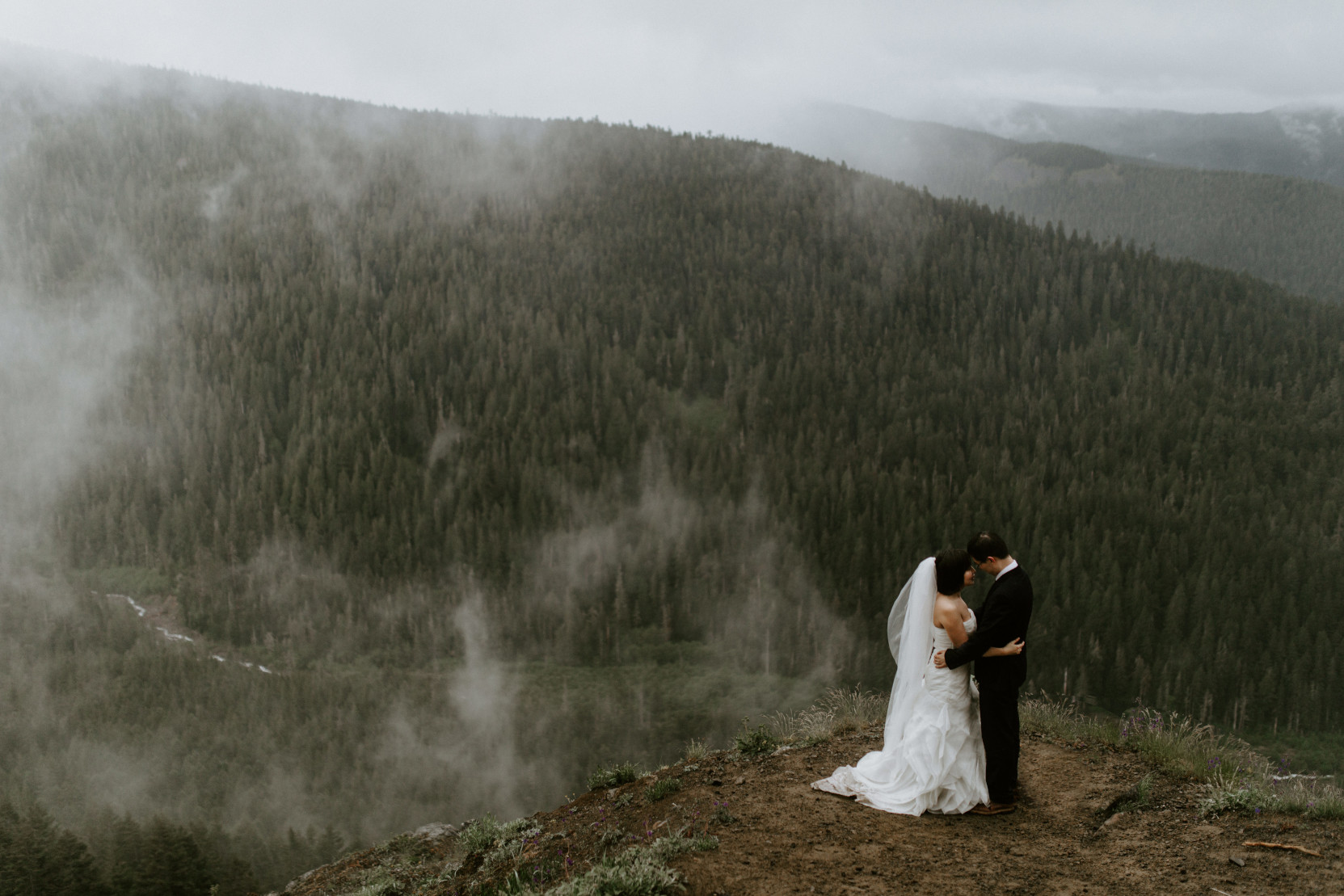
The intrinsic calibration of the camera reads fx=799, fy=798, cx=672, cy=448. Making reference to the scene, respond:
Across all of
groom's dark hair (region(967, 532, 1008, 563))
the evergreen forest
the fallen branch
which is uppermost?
groom's dark hair (region(967, 532, 1008, 563))

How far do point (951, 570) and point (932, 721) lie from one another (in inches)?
99.8

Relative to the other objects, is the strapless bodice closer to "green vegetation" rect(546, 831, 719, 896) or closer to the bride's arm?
the bride's arm

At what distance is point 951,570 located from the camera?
498 inches

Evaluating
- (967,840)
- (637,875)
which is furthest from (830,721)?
(637,875)

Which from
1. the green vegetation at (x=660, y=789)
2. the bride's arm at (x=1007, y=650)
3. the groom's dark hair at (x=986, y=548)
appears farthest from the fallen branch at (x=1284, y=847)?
the green vegetation at (x=660, y=789)

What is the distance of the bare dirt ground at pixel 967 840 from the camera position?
10.6 metres

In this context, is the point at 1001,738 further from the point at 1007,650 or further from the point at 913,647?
the point at 913,647

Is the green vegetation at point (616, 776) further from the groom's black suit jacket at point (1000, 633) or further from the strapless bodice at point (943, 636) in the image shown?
the groom's black suit jacket at point (1000, 633)

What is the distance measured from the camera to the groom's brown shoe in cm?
1280

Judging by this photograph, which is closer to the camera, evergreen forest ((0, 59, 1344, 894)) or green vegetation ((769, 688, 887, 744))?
green vegetation ((769, 688, 887, 744))

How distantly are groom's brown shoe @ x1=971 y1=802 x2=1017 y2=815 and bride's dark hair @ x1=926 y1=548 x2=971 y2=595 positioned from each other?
348 cm

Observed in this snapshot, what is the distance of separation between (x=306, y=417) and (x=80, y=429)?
173 feet

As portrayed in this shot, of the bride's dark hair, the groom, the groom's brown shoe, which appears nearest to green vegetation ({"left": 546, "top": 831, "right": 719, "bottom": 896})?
the groom's brown shoe

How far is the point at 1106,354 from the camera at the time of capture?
7205 inches
